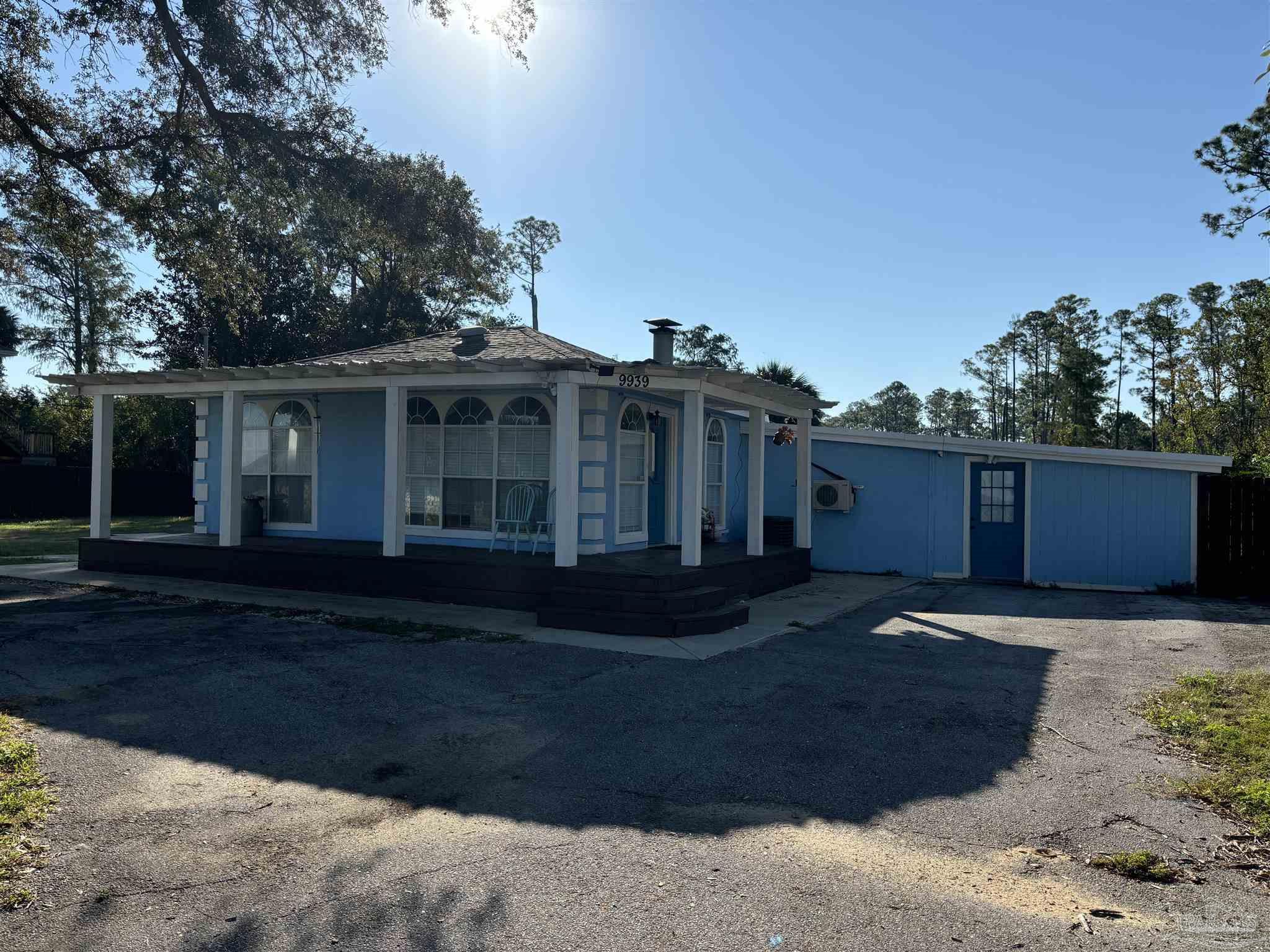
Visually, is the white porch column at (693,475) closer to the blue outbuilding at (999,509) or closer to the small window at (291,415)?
the blue outbuilding at (999,509)

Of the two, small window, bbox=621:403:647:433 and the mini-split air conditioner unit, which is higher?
small window, bbox=621:403:647:433

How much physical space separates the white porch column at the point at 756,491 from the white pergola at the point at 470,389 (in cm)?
2

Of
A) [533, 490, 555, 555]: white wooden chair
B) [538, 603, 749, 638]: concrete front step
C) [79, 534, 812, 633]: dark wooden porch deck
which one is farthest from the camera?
[533, 490, 555, 555]: white wooden chair

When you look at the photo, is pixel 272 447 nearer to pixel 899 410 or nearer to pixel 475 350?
pixel 475 350

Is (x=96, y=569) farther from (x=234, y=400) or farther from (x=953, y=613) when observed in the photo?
(x=953, y=613)

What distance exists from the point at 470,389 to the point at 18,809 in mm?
7831

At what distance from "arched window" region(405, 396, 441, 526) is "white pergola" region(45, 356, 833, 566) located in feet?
1.36

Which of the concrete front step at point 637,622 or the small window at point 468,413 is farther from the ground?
the small window at point 468,413

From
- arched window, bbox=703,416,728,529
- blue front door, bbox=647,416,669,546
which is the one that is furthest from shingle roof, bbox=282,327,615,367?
arched window, bbox=703,416,728,529

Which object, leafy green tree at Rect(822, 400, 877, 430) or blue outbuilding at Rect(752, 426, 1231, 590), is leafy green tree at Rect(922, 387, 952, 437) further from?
blue outbuilding at Rect(752, 426, 1231, 590)

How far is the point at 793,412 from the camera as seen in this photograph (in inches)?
542

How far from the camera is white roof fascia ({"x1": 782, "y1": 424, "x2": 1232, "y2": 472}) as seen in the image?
42.9ft

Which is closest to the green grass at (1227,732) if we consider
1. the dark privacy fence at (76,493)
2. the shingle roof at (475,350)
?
the shingle roof at (475,350)

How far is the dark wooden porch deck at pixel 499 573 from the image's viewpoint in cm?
912
